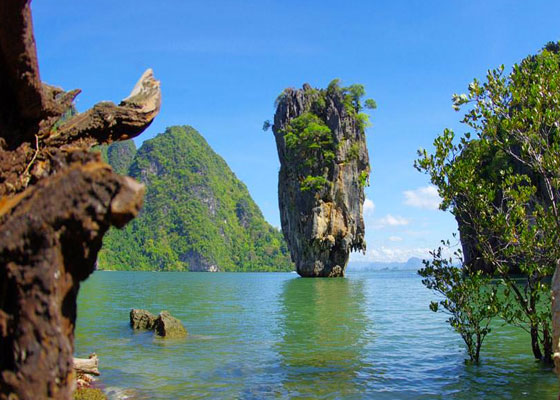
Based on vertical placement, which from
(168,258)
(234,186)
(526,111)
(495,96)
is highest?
(234,186)

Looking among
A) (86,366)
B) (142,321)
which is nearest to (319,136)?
(142,321)

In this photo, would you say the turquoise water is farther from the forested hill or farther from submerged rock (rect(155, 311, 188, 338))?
the forested hill

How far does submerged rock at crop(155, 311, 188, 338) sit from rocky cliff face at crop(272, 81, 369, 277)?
36.5m

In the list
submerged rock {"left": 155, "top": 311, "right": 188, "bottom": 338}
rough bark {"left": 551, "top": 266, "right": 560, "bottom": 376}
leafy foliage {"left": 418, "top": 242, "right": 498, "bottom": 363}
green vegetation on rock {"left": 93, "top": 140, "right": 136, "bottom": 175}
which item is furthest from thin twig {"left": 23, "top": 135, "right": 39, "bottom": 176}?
green vegetation on rock {"left": 93, "top": 140, "right": 136, "bottom": 175}

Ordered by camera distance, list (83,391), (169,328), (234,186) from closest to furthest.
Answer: (83,391)
(169,328)
(234,186)

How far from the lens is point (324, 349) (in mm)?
12211

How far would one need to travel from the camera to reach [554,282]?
4.88 m

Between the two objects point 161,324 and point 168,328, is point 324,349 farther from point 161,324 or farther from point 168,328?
point 161,324

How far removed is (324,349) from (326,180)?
41.1m

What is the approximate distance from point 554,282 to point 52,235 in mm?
4832

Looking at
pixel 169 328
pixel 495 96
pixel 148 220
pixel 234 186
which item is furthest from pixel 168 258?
pixel 495 96

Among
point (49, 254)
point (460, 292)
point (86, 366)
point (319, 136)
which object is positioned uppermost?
point (319, 136)

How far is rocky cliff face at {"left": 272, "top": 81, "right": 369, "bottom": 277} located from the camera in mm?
52219

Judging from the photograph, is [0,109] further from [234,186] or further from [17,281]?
[234,186]
